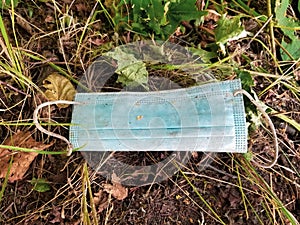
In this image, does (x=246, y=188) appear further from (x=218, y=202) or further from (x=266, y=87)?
(x=266, y=87)

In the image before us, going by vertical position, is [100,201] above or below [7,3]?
below

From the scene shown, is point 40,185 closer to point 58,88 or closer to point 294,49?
point 58,88

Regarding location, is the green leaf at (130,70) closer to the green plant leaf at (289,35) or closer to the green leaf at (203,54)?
the green leaf at (203,54)

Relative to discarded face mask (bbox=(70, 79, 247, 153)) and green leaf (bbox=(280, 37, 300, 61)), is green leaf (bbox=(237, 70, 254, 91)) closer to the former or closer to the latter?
discarded face mask (bbox=(70, 79, 247, 153))

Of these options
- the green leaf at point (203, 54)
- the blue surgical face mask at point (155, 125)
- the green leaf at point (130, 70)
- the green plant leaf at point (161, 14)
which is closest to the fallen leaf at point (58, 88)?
the blue surgical face mask at point (155, 125)

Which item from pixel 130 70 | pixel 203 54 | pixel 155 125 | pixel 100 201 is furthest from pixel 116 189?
pixel 203 54

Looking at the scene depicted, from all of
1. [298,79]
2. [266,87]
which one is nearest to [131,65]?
[266,87]
